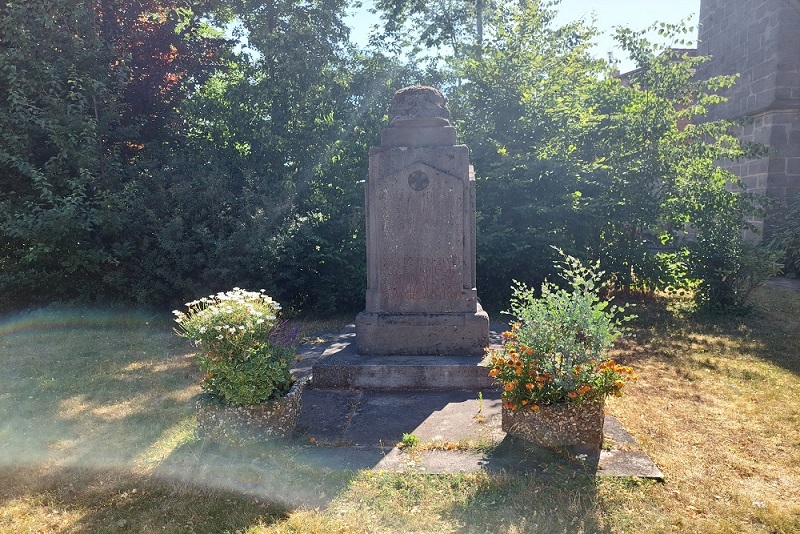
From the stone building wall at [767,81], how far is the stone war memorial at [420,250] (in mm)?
8662

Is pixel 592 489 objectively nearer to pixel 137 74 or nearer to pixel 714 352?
pixel 714 352

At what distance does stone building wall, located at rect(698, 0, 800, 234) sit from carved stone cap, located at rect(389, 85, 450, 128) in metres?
8.51

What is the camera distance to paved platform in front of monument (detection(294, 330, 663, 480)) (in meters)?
3.68

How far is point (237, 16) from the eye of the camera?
36.0ft

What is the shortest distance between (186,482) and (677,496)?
3.13 m

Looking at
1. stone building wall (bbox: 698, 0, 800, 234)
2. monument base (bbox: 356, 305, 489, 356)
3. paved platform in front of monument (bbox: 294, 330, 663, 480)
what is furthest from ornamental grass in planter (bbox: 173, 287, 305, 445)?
stone building wall (bbox: 698, 0, 800, 234)

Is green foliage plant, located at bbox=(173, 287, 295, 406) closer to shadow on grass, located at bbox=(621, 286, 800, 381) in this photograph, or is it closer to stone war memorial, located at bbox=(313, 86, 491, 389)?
stone war memorial, located at bbox=(313, 86, 491, 389)

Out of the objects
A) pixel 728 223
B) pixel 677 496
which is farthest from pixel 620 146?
pixel 677 496

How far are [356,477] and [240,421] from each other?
0.97 m

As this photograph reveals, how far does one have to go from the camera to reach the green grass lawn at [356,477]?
3.10 meters

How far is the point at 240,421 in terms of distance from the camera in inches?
153

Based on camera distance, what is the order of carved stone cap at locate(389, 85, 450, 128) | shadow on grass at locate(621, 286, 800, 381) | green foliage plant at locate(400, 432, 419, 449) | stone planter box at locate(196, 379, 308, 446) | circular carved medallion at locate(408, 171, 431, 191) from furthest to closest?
shadow on grass at locate(621, 286, 800, 381) → carved stone cap at locate(389, 85, 450, 128) → circular carved medallion at locate(408, 171, 431, 191) → green foliage plant at locate(400, 432, 419, 449) → stone planter box at locate(196, 379, 308, 446)

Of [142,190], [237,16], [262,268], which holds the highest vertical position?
Answer: [237,16]

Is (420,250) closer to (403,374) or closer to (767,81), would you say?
(403,374)
